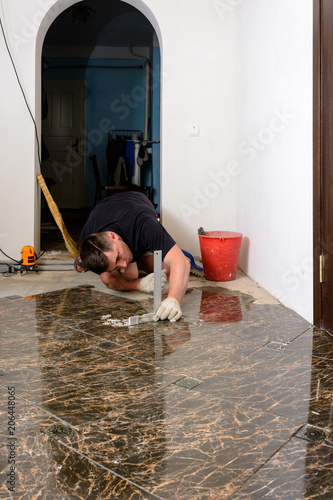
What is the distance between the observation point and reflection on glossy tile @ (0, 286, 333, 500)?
111 centimetres

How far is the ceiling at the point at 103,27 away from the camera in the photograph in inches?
231

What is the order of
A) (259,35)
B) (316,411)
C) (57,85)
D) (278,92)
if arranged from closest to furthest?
(316,411)
(278,92)
(259,35)
(57,85)

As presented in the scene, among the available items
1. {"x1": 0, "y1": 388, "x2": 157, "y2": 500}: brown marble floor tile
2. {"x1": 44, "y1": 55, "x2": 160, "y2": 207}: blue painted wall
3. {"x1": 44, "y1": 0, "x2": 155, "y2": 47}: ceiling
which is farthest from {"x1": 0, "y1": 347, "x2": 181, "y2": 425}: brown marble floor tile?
{"x1": 44, "y1": 55, "x2": 160, "y2": 207}: blue painted wall

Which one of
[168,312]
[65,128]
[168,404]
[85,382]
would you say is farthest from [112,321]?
[65,128]

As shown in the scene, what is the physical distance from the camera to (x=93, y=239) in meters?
2.57

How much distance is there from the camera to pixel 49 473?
1.13 meters

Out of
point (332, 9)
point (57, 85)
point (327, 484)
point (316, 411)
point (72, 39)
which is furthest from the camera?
point (57, 85)

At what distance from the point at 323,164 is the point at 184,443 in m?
1.50

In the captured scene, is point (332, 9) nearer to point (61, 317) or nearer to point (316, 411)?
point (316, 411)

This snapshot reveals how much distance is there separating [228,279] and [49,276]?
55.2 inches

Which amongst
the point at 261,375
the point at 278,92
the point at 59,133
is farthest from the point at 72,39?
the point at 261,375

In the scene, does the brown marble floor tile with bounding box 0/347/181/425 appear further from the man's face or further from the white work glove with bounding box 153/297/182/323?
the man's face

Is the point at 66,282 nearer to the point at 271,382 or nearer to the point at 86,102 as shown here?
the point at 271,382

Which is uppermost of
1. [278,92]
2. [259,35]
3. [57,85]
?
[57,85]
